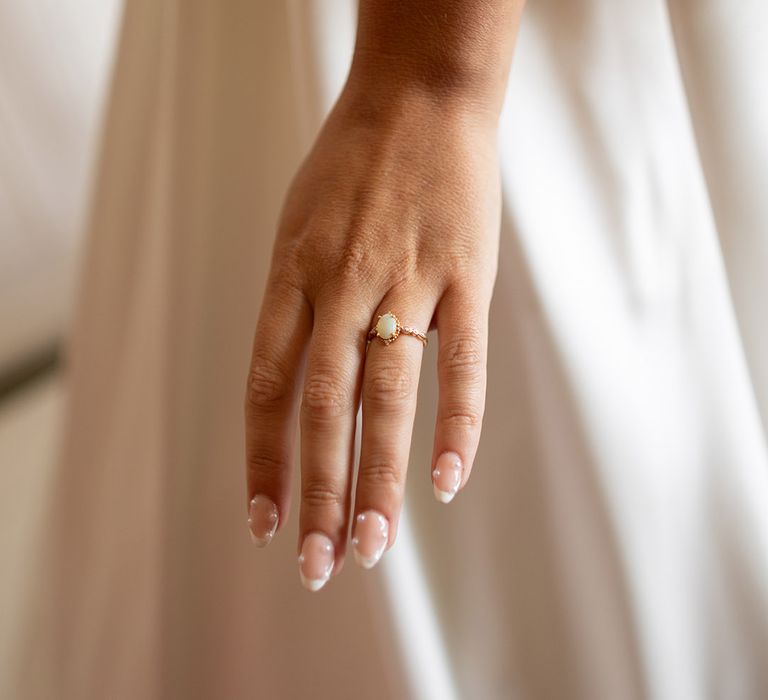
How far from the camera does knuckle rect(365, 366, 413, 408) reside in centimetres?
55

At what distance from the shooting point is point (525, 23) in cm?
71

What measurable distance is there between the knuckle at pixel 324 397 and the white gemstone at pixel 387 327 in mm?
47

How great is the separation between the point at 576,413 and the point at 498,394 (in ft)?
0.25

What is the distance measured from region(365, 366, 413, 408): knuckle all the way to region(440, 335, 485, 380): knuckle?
0.12 feet

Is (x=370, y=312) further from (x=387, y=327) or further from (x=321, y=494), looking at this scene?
(x=321, y=494)

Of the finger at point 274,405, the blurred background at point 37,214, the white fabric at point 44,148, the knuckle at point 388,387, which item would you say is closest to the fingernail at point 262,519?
the finger at point 274,405

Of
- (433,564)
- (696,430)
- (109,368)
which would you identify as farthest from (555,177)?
(109,368)

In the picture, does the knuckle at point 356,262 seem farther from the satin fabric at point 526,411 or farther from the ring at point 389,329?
the satin fabric at point 526,411

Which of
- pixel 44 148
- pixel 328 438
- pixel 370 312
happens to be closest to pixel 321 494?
pixel 328 438

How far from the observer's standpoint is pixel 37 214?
4.76ft

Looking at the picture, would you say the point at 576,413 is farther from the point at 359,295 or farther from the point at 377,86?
the point at 377,86

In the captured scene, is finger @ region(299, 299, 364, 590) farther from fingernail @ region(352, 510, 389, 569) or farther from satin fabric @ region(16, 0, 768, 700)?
satin fabric @ region(16, 0, 768, 700)

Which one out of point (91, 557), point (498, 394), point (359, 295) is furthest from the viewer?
point (91, 557)

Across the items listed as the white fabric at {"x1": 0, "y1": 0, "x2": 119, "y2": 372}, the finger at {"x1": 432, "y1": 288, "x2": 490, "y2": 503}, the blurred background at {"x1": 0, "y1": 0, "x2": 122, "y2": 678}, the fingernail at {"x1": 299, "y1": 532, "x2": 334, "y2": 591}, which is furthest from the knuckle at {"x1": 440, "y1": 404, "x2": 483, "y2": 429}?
the white fabric at {"x1": 0, "y1": 0, "x2": 119, "y2": 372}
